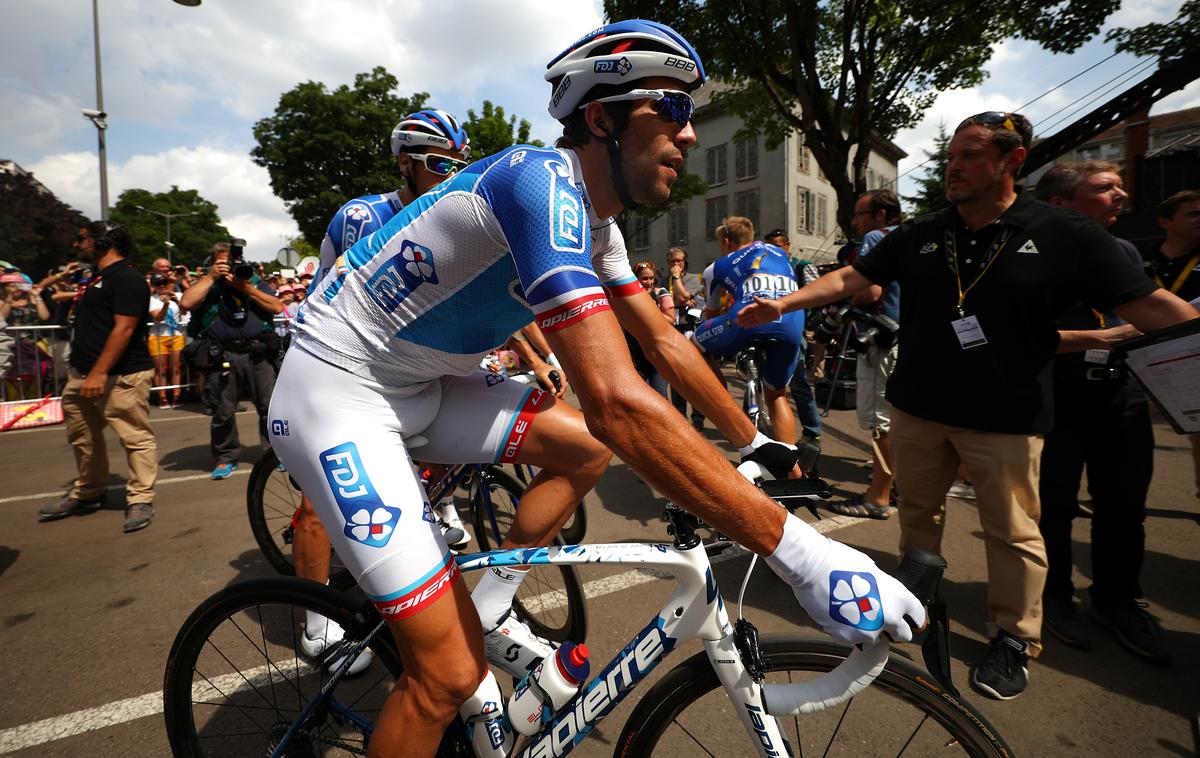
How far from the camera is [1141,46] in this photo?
14219mm

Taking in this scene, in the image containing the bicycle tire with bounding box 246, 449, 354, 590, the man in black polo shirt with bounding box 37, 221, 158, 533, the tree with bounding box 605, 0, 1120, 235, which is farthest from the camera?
the tree with bounding box 605, 0, 1120, 235

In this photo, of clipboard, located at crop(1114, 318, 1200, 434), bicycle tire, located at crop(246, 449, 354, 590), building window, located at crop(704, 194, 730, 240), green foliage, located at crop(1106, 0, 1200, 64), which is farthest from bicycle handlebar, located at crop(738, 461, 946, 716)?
building window, located at crop(704, 194, 730, 240)

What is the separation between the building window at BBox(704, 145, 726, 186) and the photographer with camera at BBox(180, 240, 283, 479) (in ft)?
101

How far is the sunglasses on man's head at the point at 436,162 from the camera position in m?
3.34

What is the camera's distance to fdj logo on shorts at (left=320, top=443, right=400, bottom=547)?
4.80 ft

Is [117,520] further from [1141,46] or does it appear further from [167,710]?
[1141,46]

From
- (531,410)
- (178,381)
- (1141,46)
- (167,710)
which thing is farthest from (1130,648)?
(1141,46)

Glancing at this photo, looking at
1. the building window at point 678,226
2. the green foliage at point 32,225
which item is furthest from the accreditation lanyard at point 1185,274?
the green foliage at point 32,225

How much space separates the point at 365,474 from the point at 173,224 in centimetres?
9225

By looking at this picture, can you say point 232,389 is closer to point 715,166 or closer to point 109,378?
point 109,378

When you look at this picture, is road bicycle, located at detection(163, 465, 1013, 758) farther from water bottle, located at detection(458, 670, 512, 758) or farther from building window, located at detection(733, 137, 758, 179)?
building window, located at detection(733, 137, 758, 179)

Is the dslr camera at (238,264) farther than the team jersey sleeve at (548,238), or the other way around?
the dslr camera at (238,264)

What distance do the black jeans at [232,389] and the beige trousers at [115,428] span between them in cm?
95

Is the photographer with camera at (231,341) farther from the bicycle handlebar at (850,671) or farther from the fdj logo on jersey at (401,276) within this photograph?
the bicycle handlebar at (850,671)
